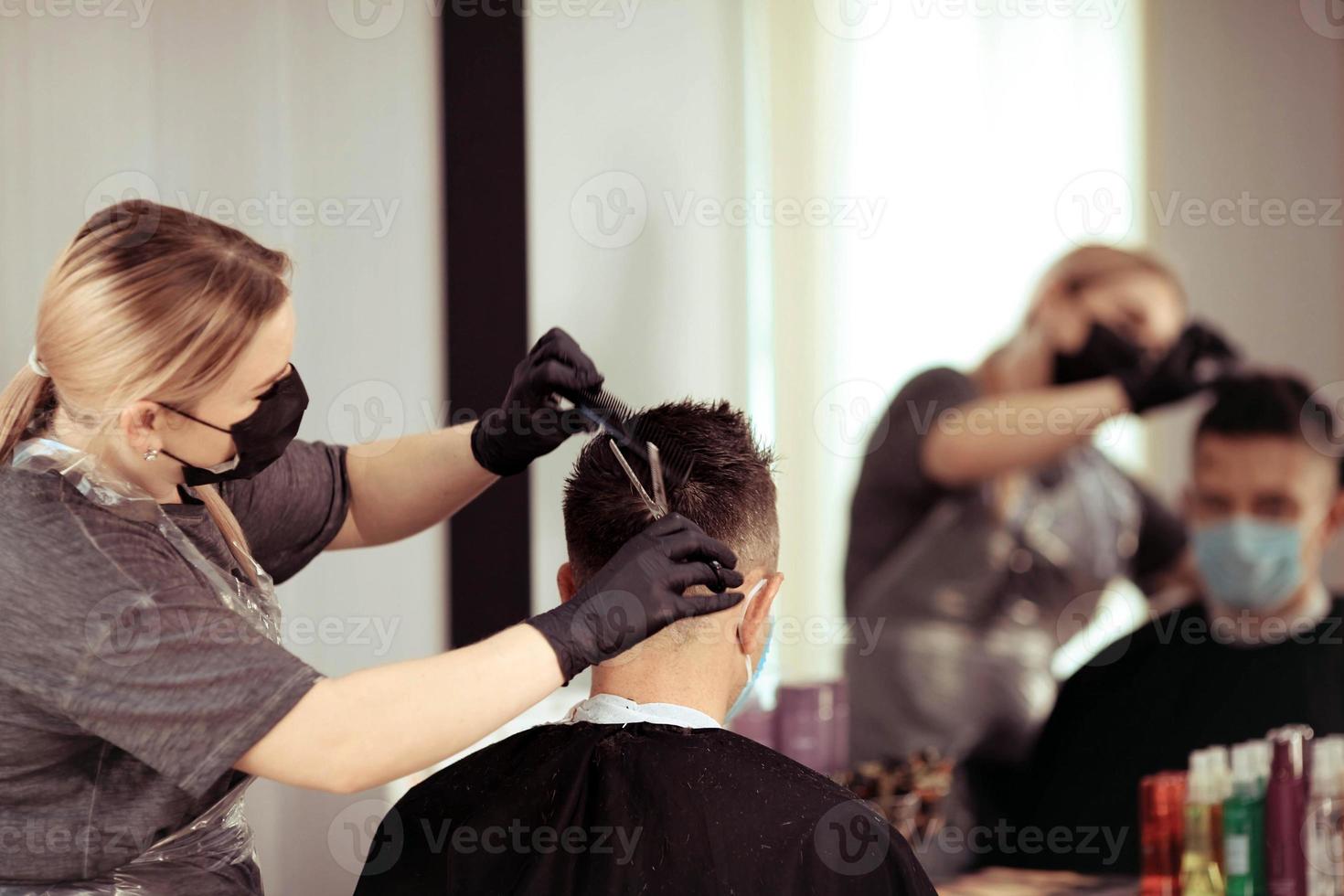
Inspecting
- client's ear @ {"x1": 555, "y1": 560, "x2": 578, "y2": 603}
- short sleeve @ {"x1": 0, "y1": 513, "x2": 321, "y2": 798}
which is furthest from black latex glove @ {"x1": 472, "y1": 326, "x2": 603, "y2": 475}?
short sleeve @ {"x1": 0, "y1": 513, "x2": 321, "y2": 798}

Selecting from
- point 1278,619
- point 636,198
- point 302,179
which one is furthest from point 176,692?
point 1278,619

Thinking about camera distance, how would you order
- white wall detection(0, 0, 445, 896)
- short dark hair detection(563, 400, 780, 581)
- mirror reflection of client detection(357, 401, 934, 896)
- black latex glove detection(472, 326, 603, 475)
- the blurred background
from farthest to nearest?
the blurred background → white wall detection(0, 0, 445, 896) → black latex glove detection(472, 326, 603, 475) → short dark hair detection(563, 400, 780, 581) → mirror reflection of client detection(357, 401, 934, 896)

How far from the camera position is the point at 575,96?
2.83 metres

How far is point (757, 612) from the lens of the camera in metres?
1.71

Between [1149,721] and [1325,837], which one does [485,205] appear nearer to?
[1149,721]

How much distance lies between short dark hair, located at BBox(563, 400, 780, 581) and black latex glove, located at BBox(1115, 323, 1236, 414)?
4.97ft

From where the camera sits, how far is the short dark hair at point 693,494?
1691mm

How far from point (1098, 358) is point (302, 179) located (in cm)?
183

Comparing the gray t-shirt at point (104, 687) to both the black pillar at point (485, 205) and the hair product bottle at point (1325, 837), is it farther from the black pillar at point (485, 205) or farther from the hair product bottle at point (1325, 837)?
the hair product bottle at point (1325, 837)

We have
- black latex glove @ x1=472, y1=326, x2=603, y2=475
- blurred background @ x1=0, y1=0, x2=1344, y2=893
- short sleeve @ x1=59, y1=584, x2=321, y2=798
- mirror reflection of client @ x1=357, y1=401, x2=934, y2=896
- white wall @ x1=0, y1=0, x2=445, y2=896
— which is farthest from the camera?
blurred background @ x1=0, y1=0, x2=1344, y2=893

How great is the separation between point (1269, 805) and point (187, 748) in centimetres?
240

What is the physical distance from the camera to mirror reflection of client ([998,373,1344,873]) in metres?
2.96

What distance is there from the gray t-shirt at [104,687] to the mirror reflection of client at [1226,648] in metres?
2.09

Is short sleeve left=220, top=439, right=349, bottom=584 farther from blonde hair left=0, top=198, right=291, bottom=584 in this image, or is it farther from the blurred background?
the blurred background
